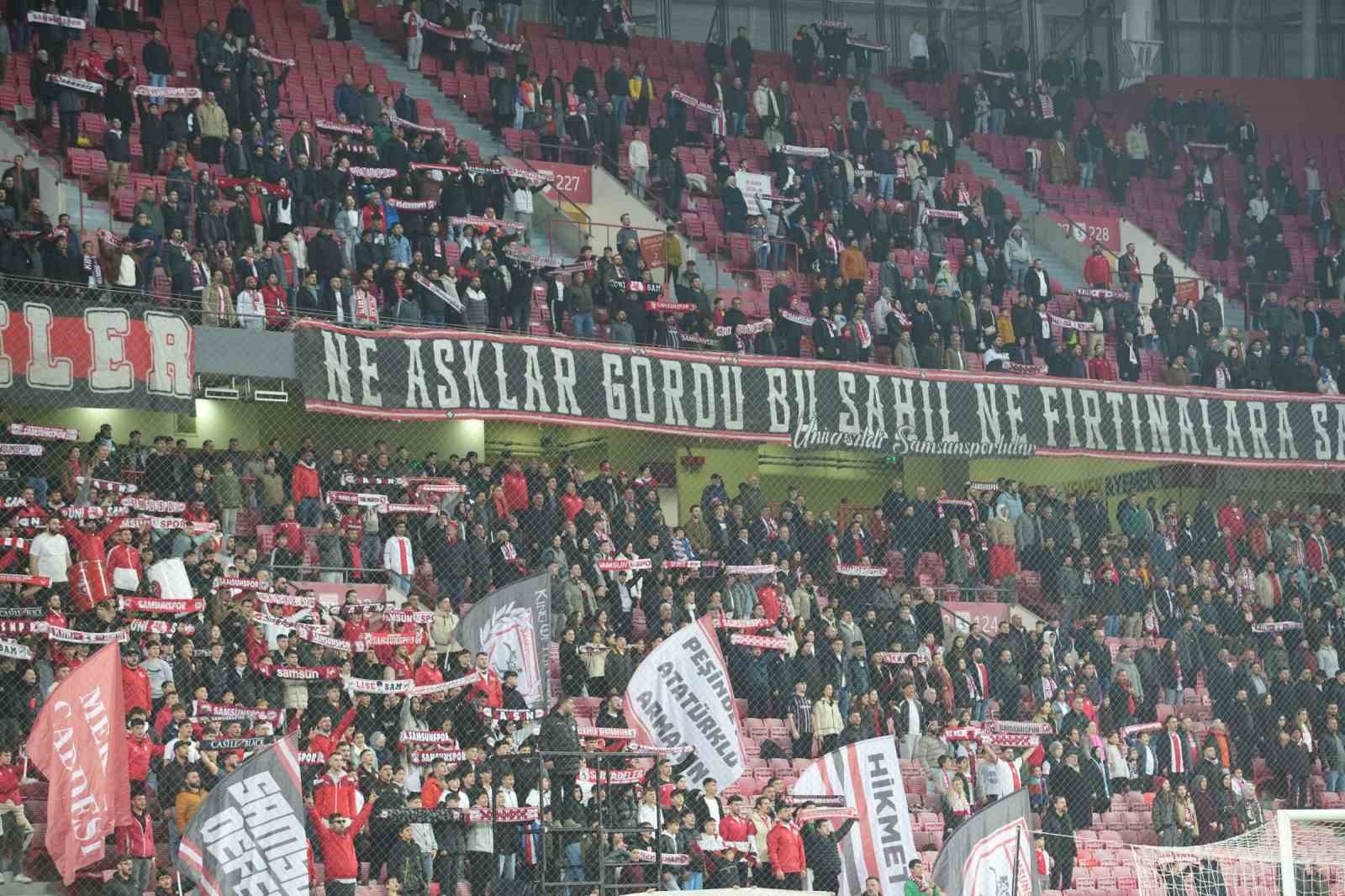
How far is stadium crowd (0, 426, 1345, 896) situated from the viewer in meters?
16.3

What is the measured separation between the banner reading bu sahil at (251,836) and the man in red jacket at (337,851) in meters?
0.63

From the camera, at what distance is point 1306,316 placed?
97.6 feet

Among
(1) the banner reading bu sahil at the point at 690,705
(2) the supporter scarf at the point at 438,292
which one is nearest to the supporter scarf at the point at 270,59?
(2) the supporter scarf at the point at 438,292

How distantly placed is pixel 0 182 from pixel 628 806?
9016mm

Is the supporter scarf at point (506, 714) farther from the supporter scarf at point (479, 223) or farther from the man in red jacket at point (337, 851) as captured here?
the supporter scarf at point (479, 223)

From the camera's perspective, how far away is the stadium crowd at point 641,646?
16.3m

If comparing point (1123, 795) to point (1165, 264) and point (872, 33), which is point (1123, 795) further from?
point (872, 33)

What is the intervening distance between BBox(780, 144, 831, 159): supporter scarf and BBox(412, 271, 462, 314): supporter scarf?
8448mm

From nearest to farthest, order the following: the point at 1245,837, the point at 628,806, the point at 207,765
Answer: the point at 207,765 < the point at 628,806 < the point at 1245,837

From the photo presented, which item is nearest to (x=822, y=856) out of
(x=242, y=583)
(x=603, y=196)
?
(x=242, y=583)

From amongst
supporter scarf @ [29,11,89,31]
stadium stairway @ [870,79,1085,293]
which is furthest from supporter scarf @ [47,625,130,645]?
stadium stairway @ [870,79,1085,293]

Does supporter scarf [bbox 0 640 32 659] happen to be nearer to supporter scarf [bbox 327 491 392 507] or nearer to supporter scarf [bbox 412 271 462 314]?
supporter scarf [bbox 327 491 392 507]

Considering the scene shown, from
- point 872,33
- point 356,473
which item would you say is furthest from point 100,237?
point 872,33

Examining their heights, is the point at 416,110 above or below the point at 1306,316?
above
